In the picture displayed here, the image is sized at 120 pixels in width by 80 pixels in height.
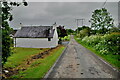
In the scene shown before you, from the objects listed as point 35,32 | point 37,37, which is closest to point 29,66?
point 37,37

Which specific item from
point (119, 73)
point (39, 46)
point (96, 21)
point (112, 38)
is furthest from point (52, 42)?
point (119, 73)

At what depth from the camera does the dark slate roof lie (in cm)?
3497

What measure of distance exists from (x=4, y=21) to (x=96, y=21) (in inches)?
1739

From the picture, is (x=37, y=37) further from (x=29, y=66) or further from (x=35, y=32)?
(x=29, y=66)

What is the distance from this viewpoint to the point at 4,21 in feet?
23.9

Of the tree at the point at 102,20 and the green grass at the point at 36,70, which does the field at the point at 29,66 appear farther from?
the tree at the point at 102,20

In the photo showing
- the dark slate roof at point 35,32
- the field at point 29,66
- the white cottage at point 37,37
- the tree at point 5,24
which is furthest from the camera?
the dark slate roof at point 35,32

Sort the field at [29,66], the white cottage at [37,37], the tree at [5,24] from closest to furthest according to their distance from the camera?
the tree at [5,24] < the field at [29,66] < the white cottage at [37,37]

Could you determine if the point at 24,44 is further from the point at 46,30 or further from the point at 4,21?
the point at 4,21

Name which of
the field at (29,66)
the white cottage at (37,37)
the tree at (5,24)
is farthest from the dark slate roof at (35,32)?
the tree at (5,24)

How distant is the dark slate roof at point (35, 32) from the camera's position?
3497 centimetres

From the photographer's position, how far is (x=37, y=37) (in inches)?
1380

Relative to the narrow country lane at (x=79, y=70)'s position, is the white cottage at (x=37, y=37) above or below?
above

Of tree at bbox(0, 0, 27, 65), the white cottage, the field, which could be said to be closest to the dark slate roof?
the white cottage
